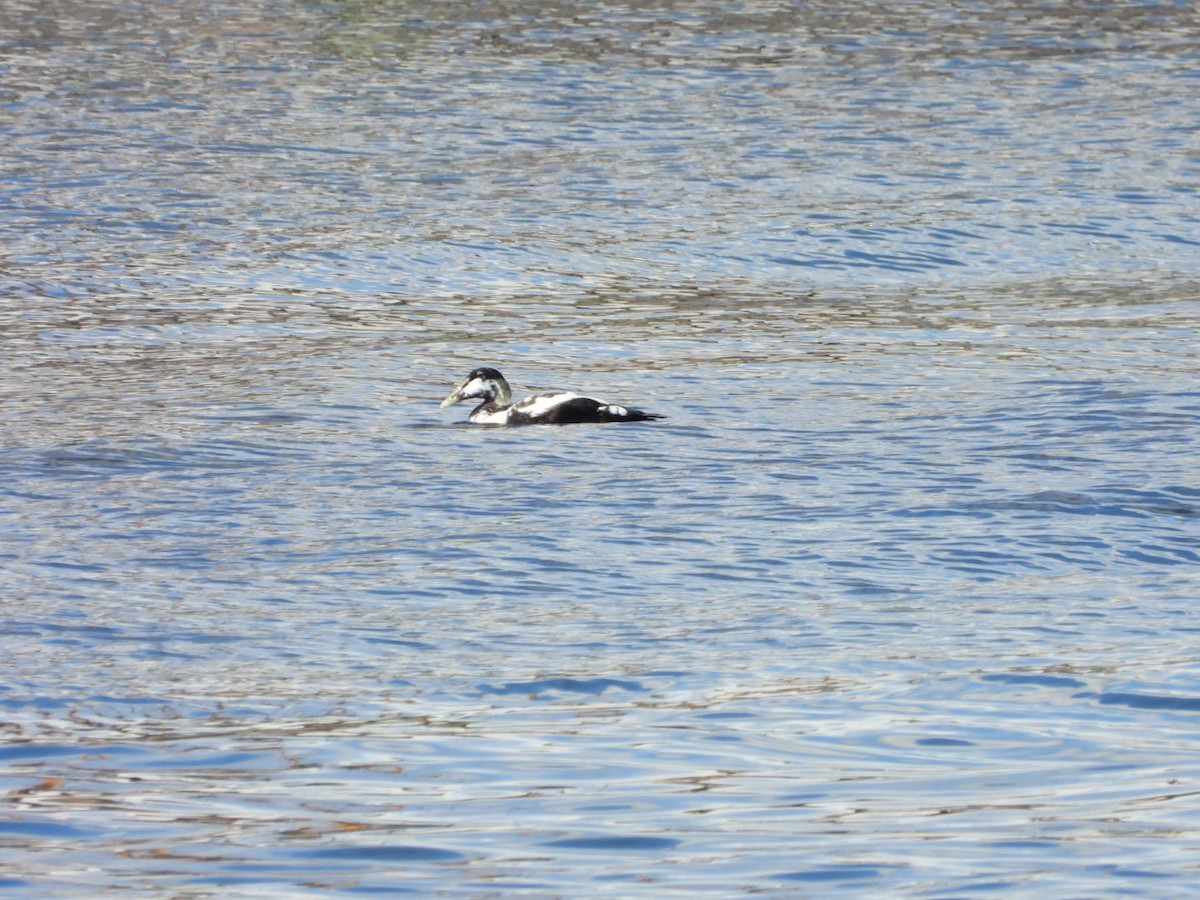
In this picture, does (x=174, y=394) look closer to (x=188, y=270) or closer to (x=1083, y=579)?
(x=188, y=270)

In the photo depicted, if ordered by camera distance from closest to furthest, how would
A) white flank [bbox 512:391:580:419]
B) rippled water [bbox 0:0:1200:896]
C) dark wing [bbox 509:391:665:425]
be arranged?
rippled water [bbox 0:0:1200:896] < dark wing [bbox 509:391:665:425] < white flank [bbox 512:391:580:419]

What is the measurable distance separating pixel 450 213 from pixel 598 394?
20.4 feet

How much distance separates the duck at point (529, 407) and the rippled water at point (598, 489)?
14 cm

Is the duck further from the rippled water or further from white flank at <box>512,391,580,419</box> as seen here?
the rippled water

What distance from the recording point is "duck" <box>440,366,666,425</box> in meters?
12.3

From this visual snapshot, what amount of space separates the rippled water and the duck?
14 centimetres

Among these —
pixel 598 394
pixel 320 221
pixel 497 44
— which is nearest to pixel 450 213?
pixel 320 221

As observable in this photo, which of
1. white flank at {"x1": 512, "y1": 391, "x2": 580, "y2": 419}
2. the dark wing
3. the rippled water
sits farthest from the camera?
white flank at {"x1": 512, "y1": 391, "x2": 580, "y2": 419}

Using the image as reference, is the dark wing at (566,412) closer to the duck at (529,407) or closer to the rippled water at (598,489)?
the duck at (529,407)

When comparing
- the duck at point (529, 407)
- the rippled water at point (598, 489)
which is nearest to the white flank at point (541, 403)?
the duck at point (529, 407)

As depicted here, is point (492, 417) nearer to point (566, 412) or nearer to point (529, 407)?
point (529, 407)

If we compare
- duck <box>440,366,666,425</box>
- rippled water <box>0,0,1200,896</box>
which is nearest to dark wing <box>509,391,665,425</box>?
duck <box>440,366,666,425</box>

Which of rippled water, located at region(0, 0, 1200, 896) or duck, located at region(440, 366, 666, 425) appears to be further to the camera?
duck, located at region(440, 366, 666, 425)

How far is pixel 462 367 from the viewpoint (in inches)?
573
